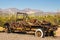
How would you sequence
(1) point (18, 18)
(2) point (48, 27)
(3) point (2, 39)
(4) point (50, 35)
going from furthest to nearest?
(1) point (18, 18), (4) point (50, 35), (2) point (48, 27), (3) point (2, 39)

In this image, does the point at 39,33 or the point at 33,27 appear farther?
the point at 33,27

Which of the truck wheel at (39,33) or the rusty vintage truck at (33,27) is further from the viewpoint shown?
the rusty vintage truck at (33,27)

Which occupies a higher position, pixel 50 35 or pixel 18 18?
pixel 18 18

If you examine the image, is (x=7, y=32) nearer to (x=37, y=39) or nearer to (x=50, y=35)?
(x=50, y=35)

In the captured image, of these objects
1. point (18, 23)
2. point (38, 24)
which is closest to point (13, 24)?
point (18, 23)

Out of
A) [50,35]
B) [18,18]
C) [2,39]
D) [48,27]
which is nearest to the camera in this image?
[2,39]

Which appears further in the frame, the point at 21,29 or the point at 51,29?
the point at 21,29

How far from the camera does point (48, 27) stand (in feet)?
66.3

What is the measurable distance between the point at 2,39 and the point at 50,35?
5906mm

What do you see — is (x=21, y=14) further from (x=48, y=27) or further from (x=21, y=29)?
(x=48, y=27)

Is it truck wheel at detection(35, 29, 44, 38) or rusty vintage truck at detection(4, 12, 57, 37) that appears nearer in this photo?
truck wheel at detection(35, 29, 44, 38)

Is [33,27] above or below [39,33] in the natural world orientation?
above

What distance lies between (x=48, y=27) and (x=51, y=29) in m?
0.57

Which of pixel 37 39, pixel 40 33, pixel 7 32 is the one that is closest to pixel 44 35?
pixel 40 33
